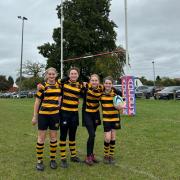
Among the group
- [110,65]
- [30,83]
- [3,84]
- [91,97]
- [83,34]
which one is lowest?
[91,97]

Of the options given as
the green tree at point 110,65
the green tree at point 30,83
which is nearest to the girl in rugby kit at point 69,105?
the green tree at point 110,65

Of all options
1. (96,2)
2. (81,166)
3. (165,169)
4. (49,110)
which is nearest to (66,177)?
(81,166)

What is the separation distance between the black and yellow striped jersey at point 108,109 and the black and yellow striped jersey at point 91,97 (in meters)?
0.12

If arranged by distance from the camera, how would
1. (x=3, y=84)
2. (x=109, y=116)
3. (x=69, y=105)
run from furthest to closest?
(x=3, y=84) → (x=109, y=116) → (x=69, y=105)

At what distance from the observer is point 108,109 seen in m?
7.65

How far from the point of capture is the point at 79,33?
155ft

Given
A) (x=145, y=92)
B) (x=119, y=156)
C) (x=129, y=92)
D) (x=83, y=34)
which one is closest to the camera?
(x=119, y=156)

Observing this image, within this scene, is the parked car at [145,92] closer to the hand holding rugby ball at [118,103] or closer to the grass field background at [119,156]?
the grass field background at [119,156]

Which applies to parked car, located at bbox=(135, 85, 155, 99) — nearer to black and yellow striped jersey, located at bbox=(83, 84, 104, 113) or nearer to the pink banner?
the pink banner

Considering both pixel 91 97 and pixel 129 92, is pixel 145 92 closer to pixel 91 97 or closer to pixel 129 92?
pixel 129 92

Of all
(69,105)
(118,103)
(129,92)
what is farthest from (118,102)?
(129,92)

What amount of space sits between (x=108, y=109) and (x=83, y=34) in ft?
133

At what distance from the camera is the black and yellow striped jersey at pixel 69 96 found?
745 cm

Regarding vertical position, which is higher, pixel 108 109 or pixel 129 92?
pixel 129 92
